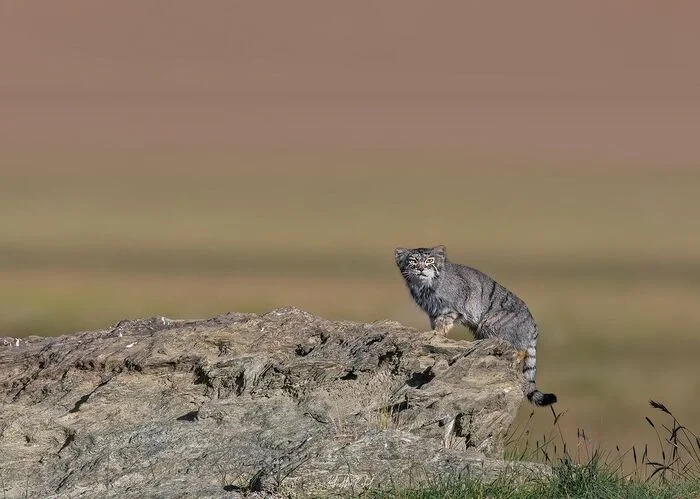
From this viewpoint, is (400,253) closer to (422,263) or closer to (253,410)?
(422,263)

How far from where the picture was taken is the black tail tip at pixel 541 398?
13.0 m

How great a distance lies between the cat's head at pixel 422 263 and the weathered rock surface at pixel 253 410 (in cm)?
419

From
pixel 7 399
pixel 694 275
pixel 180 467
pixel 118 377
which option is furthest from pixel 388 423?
pixel 694 275

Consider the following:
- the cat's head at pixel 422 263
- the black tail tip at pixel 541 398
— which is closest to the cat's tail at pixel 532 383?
the black tail tip at pixel 541 398

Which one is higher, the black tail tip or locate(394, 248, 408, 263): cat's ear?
locate(394, 248, 408, 263): cat's ear

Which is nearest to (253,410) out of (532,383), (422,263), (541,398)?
(541,398)

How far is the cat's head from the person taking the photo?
16.0 m

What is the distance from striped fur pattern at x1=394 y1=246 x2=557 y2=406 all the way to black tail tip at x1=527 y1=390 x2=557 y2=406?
1937 millimetres

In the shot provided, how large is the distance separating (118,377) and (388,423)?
7.13 ft

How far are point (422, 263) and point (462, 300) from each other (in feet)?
1.90

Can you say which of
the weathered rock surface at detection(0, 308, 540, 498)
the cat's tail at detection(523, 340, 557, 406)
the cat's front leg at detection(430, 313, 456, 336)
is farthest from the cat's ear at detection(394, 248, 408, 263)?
the weathered rock surface at detection(0, 308, 540, 498)

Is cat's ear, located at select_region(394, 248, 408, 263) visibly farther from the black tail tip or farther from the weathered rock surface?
the weathered rock surface

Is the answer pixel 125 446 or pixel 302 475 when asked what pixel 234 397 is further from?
pixel 302 475

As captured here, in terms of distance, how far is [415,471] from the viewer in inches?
378
